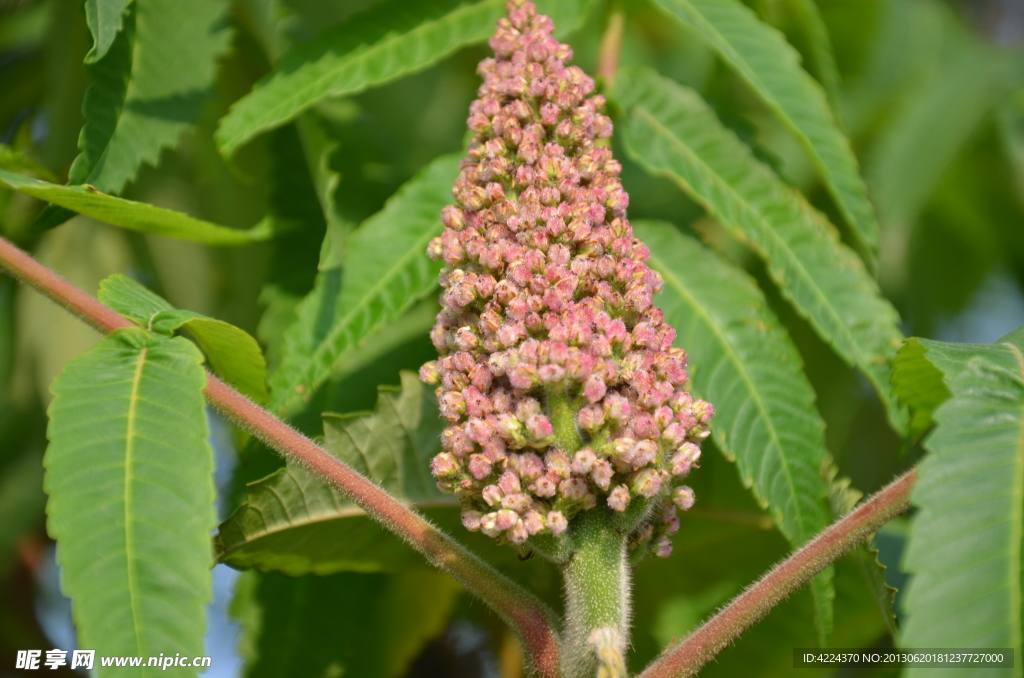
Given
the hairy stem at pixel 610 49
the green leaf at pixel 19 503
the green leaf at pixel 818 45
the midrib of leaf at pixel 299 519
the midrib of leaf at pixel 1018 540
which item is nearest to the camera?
the midrib of leaf at pixel 1018 540

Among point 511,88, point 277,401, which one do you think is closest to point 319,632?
point 277,401

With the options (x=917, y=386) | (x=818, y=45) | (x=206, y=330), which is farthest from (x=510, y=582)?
(x=818, y=45)

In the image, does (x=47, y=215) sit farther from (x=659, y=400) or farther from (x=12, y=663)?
(x=12, y=663)

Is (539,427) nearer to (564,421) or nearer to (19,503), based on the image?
(564,421)

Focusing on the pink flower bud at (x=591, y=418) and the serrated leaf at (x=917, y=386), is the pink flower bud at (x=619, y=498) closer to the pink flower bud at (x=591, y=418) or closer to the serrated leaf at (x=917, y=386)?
the pink flower bud at (x=591, y=418)

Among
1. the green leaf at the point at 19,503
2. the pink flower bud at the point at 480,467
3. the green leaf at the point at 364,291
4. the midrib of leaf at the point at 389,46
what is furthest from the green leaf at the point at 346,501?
the green leaf at the point at 19,503

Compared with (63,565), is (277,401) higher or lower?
higher

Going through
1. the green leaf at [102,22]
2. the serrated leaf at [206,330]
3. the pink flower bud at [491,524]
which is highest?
the green leaf at [102,22]
